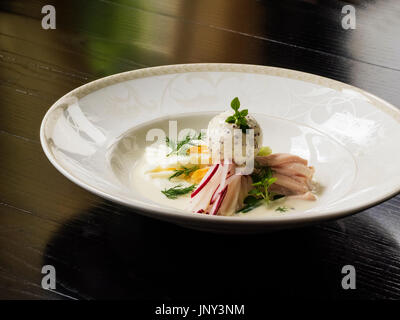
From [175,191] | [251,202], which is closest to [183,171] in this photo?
[175,191]

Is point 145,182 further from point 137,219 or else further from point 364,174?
point 364,174

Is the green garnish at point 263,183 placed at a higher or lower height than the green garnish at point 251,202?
higher

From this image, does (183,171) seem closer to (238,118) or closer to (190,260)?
(238,118)

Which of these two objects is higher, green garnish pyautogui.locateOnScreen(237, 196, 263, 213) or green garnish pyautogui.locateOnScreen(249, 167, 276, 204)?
green garnish pyautogui.locateOnScreen(249, 167, 276, 204)

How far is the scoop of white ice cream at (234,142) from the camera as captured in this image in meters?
1.30

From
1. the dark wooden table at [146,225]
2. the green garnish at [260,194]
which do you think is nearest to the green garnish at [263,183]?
the green garnish at [260,194]

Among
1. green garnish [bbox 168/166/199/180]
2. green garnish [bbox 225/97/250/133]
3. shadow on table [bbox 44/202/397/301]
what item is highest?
green garnish [bbox 225/97/250/133]

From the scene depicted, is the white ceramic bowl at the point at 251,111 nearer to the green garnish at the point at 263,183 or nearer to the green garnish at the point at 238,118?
the green garnish at the point at 263,183

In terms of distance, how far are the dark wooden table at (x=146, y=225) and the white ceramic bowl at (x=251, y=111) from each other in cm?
9

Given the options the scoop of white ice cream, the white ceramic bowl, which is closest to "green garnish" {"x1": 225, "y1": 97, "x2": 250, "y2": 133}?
the scoop of white ice cream

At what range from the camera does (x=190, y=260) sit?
1088mm

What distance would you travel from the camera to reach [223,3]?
2.63m

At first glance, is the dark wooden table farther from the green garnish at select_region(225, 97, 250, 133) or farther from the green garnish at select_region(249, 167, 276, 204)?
the green garnish at select_region(225, 97, 250, 133)

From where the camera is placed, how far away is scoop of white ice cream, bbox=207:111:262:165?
4.26ft
